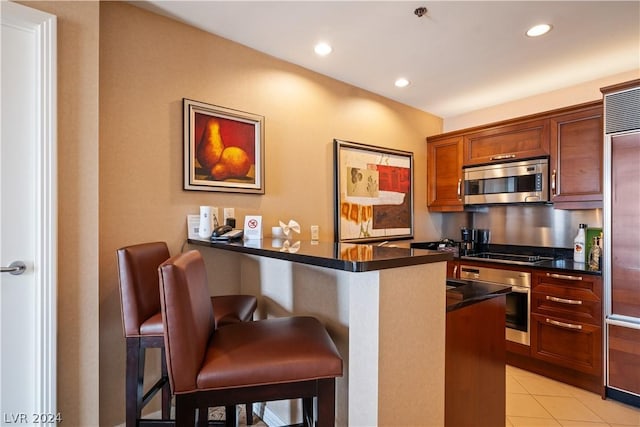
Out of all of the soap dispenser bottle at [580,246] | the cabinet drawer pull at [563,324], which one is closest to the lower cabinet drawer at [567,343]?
the cabinet drawer pull at [563,324]

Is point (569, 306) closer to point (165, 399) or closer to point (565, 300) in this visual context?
point (565, 300)

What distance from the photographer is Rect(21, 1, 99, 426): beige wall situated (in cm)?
155

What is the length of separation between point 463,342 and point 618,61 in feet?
9.12

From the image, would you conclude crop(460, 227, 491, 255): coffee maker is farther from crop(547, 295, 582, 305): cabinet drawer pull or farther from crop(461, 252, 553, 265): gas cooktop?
crop(547, 295, 582, 305): cabinet drawer pull

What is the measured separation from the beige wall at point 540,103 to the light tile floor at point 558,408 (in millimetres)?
2521

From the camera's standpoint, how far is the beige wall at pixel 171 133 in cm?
190

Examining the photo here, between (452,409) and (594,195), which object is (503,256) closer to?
(594,195)

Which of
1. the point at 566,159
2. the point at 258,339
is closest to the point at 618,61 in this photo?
the point at 566,159

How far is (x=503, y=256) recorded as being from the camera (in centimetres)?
347

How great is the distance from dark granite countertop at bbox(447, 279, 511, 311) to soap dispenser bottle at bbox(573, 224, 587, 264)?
1833 millimetres

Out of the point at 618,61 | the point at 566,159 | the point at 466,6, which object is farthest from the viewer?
the point at 566,159

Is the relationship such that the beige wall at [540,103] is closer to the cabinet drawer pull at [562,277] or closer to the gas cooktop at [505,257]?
the gas cooktop at [505,257]

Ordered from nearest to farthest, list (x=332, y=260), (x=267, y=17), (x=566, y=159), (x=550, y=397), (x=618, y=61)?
(x=332, y=260), (x=267, y=17), (x=550, y=397), (x=618, y=61), (x=566, y=159)

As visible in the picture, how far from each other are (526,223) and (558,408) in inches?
72.0
